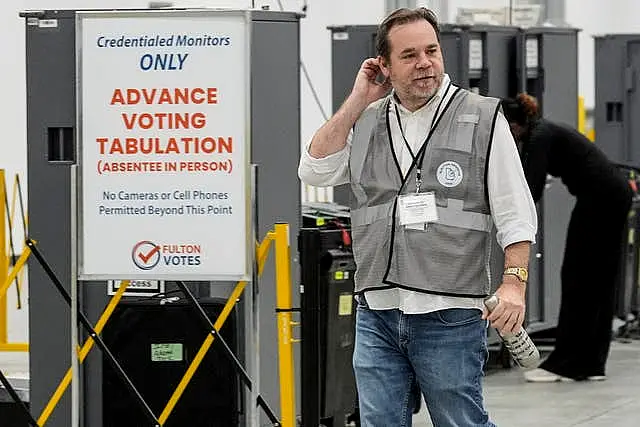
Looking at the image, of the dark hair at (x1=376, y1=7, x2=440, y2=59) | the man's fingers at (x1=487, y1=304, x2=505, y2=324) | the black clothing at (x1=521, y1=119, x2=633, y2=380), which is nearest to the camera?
the man's fingers at (x1=487, y1=304, x2=505, y2=324)

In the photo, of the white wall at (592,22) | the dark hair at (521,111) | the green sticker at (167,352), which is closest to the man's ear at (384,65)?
the green sticker at (167,352)

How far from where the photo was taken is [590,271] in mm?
10086

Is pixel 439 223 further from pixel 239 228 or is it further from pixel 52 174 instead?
pixel 52 174

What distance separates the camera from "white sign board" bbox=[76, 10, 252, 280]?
18.8 ft

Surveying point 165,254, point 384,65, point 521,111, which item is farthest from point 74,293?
point 521,111

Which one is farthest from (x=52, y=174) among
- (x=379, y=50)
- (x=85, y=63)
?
(x=379, y=50)

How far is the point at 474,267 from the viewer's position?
4.62 metres

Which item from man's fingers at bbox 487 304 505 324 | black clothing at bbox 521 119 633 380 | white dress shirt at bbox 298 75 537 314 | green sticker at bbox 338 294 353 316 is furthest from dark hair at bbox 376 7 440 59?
black clothing at bbox 521 119 633 380

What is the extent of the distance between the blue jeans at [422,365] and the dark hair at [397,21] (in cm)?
77

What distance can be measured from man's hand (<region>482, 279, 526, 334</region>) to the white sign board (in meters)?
1.41

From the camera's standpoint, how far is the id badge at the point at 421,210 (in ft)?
15.1

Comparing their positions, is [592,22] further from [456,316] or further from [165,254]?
[456,316]

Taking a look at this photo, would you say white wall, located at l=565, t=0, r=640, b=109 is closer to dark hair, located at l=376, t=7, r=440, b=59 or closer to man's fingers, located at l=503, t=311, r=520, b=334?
dark hair, located at l=376, t=7, r=440, b=59

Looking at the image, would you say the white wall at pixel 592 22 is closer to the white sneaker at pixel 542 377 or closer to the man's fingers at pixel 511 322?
the white sneaker at pixel 542 377
